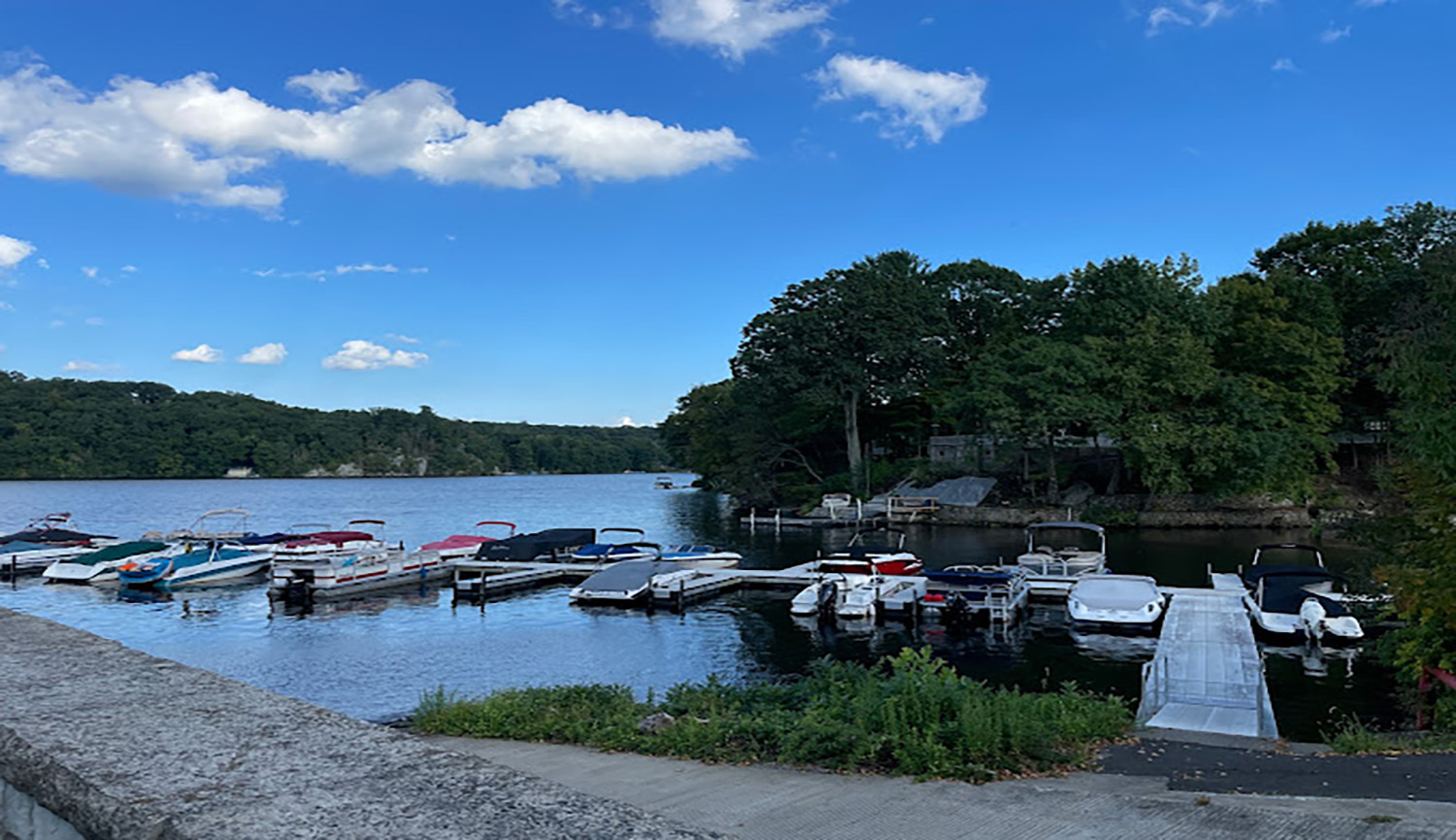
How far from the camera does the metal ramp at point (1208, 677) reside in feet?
45.4

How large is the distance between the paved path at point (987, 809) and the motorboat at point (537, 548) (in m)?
31.7

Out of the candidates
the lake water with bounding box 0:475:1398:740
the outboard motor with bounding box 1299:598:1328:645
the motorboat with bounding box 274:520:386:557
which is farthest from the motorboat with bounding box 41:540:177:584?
the outboard motor with bounding box 1299:598:1328:645

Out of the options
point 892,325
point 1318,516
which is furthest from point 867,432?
point 1318,516

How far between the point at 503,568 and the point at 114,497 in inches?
3816

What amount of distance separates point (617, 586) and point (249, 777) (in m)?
29.2

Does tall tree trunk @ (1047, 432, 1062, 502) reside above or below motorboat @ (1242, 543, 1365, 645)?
above

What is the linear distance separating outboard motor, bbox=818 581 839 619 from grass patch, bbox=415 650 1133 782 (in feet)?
52.3

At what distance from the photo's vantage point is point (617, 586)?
31.8m

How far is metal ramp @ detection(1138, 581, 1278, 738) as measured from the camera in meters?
13.8

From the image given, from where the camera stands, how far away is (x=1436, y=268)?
16000 mm

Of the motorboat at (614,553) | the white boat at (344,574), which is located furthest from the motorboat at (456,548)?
the motorboat at (614,553)

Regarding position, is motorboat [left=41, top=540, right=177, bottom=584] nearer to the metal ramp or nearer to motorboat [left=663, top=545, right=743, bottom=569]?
motorboat [left=663, top=545, right=743, bottom=569]

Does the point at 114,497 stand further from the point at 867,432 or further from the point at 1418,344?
the point at 1418,344

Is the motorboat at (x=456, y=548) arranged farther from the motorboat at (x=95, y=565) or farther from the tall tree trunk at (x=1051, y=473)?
the tall tree trunk at (x=1051, y=473)
